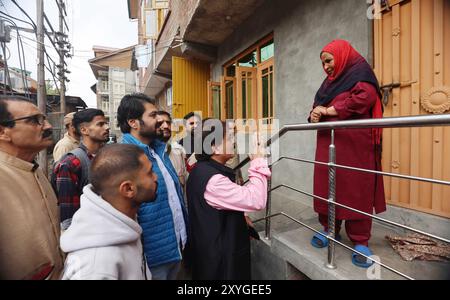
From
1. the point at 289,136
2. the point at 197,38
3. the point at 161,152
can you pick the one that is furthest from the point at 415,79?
the point at 197,38

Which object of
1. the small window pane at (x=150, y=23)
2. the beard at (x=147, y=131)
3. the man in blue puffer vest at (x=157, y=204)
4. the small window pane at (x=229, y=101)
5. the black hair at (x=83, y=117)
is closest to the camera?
the man in blue puffer vest at (x=157, y=204)

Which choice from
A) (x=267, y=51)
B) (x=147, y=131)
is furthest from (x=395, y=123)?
(x=267, y=51)

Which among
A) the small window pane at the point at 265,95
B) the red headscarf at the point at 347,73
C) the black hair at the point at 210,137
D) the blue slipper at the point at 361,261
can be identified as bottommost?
the blue slipper at the point at 361,261

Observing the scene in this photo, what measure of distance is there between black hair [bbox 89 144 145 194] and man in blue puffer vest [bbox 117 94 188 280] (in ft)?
1.83

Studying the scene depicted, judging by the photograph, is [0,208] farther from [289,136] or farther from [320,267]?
[289,136]

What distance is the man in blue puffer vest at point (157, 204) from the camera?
158cm

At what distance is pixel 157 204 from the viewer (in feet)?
5.31

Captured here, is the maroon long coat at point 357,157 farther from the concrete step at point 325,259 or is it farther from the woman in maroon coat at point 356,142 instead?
the concrete step at point 325,259

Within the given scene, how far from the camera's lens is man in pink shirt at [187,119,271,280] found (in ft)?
5.04

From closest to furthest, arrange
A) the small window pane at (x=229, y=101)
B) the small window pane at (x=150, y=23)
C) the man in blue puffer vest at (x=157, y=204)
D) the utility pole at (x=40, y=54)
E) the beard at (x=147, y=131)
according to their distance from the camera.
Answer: the man in blue puffer vest at (x=157, y=204) → the beard at (x=147, y=131) → the small window pane at (x=229, y=101) → the utility pole at (x=40, y=54) → the small window pane at (x=150, y=23)

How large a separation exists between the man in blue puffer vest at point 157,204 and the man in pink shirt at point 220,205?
0.13 meters

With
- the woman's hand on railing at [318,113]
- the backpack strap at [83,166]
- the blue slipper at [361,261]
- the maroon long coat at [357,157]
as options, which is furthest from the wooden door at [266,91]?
the backpack strap at [83,166]
